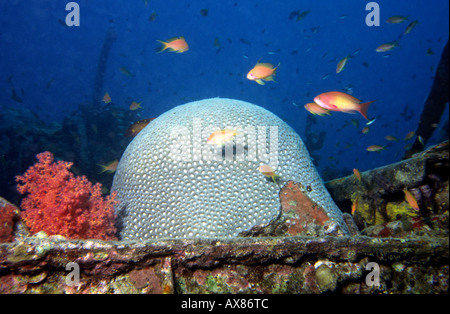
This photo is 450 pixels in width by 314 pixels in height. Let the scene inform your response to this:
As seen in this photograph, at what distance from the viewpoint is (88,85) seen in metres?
85.3

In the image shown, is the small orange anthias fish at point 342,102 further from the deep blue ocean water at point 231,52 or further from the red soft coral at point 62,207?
the deep blue ocean water at point 231,52

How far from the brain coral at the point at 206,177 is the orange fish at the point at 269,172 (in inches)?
→ 3.0

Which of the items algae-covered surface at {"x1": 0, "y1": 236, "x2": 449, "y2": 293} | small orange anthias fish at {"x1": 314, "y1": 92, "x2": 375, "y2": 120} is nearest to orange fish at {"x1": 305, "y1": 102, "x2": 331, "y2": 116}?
small orange anthias fish at {"x1": 314, "y1": 92, "x2": 375, "y2": 120}

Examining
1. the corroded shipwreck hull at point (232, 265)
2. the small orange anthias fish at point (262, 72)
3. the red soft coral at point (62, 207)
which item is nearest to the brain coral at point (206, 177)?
the red soft coral at point (62, 207)

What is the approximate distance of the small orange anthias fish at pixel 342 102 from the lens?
258 centimetres

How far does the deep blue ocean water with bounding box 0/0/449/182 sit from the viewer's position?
217ft

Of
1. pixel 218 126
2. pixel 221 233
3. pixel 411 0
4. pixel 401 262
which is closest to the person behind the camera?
pixel 401 262

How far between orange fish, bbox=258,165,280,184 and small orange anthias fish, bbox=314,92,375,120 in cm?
113

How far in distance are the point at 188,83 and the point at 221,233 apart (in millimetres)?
83196

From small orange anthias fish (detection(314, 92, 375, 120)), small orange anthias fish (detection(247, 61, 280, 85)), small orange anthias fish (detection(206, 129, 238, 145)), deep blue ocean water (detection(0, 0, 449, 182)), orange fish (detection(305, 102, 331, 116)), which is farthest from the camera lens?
deep blue ocean water (detection(0, 0, 449, 182))

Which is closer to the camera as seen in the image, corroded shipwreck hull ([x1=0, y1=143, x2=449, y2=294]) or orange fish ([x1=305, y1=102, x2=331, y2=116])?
corroded shipwreck hull ([x1=0, y1=143, x2=449, y2=294])

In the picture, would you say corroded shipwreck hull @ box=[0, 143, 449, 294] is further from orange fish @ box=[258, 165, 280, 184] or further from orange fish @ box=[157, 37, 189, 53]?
orange fish @ box=[157, 37, 189, 53]

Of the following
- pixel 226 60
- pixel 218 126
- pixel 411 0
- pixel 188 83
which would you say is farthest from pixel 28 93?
pixel 411 0

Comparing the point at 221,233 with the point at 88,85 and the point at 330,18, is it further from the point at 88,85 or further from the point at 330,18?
the point at 88,85
